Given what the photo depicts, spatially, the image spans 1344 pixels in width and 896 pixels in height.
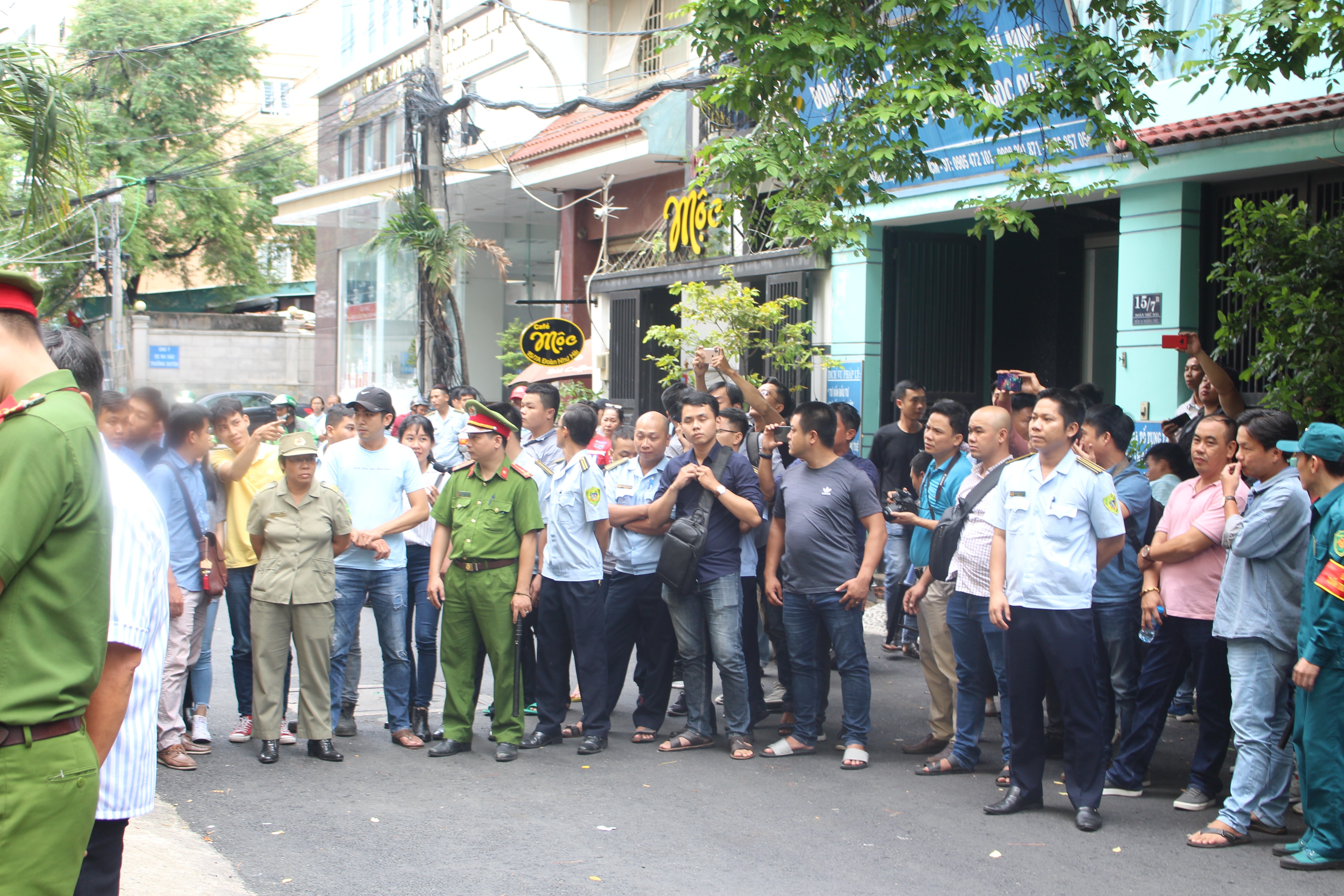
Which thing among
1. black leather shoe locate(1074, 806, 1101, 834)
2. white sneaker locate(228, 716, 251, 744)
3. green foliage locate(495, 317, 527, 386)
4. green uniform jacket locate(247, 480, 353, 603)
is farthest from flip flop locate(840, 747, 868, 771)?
green foliage locate(495, 317, 527, 386)

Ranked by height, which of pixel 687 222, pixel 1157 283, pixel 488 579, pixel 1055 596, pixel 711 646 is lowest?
pixel 711 646

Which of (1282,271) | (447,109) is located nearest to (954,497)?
(1282,271)

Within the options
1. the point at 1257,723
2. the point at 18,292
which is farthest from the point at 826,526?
the point at 18,292

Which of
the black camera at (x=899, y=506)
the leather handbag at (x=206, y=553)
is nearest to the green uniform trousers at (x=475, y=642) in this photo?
the leather handbag at (x=206, y=553)

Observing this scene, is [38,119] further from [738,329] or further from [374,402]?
[738,329]

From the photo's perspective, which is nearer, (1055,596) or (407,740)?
(1055,596)

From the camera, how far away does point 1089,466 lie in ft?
18.4

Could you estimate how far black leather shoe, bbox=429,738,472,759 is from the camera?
6.63 metres

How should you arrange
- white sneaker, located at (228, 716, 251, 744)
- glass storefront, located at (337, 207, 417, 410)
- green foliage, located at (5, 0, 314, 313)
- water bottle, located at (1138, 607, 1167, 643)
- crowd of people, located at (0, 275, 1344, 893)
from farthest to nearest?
green foliage, located at (5, 0, 314, 313) → glass storefront, located at (337, 207, 417, 410) → white sneaker, located at (228, 716, 251, 744) → water bottle, located at (1138, 607, 1167, 643) → crowd of people, located at (0, 275, 1344, 893)

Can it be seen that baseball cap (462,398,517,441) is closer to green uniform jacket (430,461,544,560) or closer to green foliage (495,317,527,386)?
green uniform jacket (430,461,544,560)

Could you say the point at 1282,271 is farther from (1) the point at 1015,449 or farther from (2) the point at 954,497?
(2) the point at 954,497

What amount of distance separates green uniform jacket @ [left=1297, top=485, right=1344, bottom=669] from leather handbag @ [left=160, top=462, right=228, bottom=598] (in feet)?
18.0

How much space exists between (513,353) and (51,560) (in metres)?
20.2

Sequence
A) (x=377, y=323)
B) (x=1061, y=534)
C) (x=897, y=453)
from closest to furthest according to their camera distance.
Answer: (x=1061, y=534) → (x=897, y=453) → (x=377, y=323)
